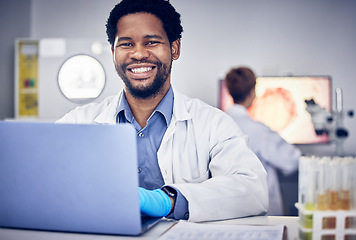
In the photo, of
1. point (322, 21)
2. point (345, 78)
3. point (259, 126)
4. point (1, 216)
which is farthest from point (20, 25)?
point (1, 216)

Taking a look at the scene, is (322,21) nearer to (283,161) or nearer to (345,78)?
(345,78)

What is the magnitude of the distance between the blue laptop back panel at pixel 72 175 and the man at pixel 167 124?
247 mm

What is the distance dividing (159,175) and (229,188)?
39cm

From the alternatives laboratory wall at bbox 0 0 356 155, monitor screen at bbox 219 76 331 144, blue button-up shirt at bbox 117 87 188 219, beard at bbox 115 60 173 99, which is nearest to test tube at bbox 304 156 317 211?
blue button-up shirt at bbox 117 87 188 219

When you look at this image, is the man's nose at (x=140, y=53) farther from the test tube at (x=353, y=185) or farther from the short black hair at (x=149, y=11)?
the test tube at (x=353, y=185)

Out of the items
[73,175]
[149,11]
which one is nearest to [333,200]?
[73,175]

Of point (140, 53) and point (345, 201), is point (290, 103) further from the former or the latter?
point (345, 201)

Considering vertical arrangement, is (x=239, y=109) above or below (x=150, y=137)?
above

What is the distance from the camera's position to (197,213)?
1.01m

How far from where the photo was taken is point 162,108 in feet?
4.99

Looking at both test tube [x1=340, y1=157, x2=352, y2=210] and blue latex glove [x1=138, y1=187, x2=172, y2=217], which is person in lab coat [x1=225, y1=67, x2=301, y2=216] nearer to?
blue latex glove [x1=138, y1=187, x2=172, y2=217]

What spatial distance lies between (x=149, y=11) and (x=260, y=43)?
2.36 meters

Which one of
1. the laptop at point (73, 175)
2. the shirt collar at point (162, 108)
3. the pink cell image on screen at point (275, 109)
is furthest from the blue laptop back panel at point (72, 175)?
the pink cell image on screen at point (275, 109)

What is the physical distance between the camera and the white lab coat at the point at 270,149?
249cm
